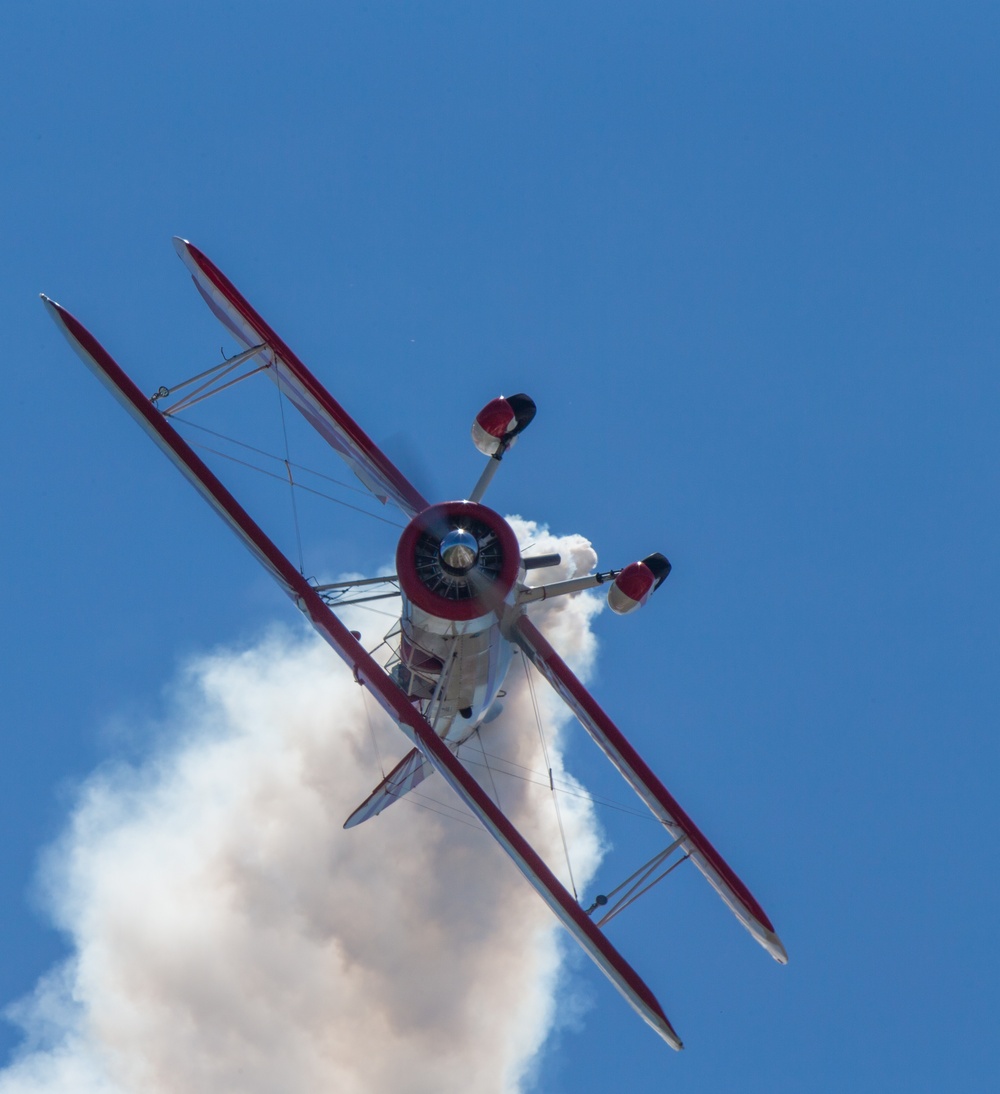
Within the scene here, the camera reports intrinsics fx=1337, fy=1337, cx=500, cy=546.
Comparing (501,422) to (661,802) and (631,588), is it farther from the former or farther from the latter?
(661,802)

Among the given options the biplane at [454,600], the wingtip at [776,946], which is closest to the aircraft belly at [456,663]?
the biplane at [454,600]

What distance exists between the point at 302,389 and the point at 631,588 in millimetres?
10329

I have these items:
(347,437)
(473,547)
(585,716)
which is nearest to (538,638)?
(585,716)

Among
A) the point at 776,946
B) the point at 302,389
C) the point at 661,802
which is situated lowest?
the point at 776,946

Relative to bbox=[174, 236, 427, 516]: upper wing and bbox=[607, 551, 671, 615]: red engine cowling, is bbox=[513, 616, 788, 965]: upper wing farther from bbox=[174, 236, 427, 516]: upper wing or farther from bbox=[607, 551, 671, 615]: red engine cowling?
bbox=[174, 236, 427, 516]: upper wing

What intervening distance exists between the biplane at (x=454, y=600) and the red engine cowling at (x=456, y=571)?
26 millimetres

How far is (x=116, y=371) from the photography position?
91.6ft

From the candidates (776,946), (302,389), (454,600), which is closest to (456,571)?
(454,600)

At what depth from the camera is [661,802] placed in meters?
33.4

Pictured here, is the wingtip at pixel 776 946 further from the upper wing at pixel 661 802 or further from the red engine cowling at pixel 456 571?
the red engine cowling at pixel 456 571

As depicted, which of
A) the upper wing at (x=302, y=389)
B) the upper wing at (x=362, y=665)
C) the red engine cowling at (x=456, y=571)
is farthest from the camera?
the upper wing at (x=302, y=389)

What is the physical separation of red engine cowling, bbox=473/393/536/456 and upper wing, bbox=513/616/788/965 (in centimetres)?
545

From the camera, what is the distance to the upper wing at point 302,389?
3338cm

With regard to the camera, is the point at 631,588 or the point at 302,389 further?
the point at 302,389
